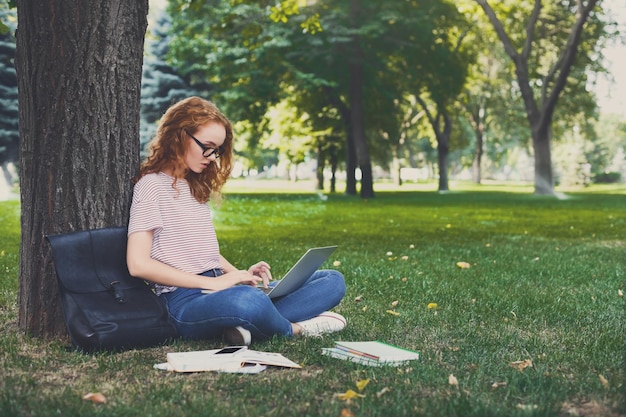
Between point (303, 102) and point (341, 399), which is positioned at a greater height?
point (303, 102)

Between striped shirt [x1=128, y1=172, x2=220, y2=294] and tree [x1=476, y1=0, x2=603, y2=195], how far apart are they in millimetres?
23660

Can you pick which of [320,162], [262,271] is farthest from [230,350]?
[320,162]

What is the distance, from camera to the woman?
4.44 meters

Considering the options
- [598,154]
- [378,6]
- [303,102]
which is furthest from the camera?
[598,154]

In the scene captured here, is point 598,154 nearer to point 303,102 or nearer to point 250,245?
point 303,102

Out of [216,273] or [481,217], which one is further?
[481,217]

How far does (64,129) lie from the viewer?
4688 mm

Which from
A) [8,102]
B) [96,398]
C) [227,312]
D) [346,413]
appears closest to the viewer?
[346,413]

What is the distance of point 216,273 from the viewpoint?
484cm

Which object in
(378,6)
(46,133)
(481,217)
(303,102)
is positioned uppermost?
(378,6)

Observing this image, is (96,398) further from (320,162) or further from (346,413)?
(320,162)

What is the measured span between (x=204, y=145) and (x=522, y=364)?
211cm

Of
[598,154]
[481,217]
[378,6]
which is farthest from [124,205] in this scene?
[598,154]

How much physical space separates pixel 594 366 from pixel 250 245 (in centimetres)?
757
